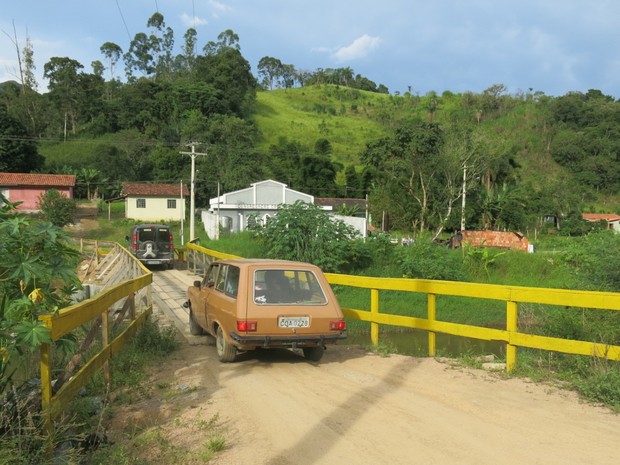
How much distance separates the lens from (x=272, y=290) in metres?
7.36

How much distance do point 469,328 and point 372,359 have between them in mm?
1449

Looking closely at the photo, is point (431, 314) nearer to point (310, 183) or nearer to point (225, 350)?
point (225, 350)

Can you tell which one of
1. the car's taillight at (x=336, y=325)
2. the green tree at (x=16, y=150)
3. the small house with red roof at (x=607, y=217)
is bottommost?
the car's taillight at (x=336, y=325)

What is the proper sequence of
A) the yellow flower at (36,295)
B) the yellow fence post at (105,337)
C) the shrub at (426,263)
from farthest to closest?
the shrub at (426,263)
the yellow fence post at (105,337)
the yellow flower at (36,295)

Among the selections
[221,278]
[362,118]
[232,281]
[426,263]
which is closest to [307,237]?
[426,263]

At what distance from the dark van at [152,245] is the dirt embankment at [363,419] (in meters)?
19.5

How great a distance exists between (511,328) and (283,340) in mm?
2776

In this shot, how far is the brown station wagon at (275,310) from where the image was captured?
7.00m

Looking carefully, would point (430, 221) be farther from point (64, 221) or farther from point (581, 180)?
point (581, 180)

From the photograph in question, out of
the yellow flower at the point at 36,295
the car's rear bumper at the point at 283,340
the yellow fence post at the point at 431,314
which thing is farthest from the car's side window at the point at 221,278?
the yellow flower at the point at 36,295

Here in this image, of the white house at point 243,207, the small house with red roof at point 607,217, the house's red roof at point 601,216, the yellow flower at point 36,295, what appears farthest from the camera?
the house's red roof at point 601,216

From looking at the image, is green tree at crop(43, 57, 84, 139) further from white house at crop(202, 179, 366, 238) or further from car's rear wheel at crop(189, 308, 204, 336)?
car's rear wheel at crop(189, 308, 204, 336)

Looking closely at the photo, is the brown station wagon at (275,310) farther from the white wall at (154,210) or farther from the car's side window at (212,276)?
the white wall at (154,210)

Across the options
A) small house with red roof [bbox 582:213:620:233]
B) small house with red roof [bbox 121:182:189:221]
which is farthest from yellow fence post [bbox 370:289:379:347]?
small house with red roof [bbox 582:213:620:233]
